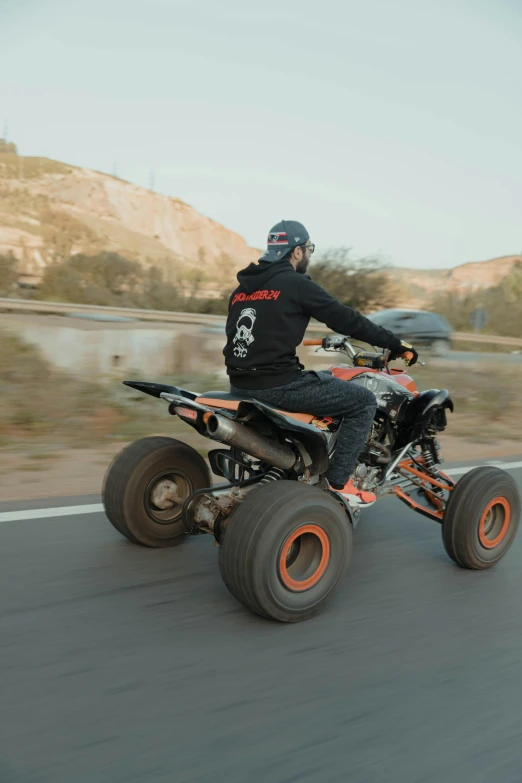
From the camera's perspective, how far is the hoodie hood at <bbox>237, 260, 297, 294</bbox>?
170 inches

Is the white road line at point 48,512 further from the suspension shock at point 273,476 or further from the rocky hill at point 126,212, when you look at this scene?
the rocky hill at point 126,212

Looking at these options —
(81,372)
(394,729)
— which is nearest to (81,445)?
(81,372)

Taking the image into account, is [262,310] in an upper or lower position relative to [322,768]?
upper

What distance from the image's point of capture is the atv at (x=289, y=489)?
3697 mm

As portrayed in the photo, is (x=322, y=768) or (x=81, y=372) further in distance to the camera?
(x=81, y=372)

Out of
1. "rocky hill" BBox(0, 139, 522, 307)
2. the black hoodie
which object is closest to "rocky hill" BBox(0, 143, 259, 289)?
"rocky hill" BBox(0, 139, 522, 307)

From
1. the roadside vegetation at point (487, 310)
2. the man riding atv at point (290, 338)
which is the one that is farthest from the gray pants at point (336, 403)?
the roadside vegetation at point (487, 310)

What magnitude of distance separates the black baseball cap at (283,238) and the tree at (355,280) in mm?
20631

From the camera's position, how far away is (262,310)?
167 inches

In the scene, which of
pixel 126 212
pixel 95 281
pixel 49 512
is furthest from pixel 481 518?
pixel 126 212

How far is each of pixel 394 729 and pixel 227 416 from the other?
1686 mm

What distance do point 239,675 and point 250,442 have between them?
118cm

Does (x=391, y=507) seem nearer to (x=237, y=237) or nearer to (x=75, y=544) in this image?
(x=75, y=544)

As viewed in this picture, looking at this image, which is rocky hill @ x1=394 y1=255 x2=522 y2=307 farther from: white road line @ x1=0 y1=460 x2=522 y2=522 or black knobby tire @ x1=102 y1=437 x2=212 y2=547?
black knobby tire @ x1=102 y1=437 x2=212 y2=547
